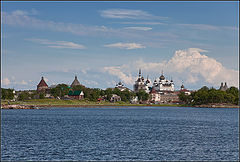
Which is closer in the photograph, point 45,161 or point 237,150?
point 45,161

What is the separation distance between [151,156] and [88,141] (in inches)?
535

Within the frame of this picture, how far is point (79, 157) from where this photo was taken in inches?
1615

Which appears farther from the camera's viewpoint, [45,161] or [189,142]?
[189,142]

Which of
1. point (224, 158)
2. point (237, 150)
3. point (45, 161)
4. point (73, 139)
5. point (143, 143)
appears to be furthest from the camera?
point (73, 139)

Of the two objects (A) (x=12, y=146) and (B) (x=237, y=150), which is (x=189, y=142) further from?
(A) (x=12, y=146)

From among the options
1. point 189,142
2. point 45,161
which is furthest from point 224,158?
point 45,161

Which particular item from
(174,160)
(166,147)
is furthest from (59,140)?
(174,160)

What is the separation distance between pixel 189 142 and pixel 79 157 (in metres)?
19.2

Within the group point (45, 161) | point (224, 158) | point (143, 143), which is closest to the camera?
point (45, 161)

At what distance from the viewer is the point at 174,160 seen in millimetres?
40188

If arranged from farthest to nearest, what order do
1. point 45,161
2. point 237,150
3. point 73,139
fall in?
point 73,139
point 237,150
point 45,161

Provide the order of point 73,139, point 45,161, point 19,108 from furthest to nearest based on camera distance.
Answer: point 19,108 < point 73,139 < point 45,161

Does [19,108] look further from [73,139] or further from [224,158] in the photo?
[224,158]

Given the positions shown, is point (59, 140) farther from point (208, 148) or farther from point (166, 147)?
point (208, 148)
